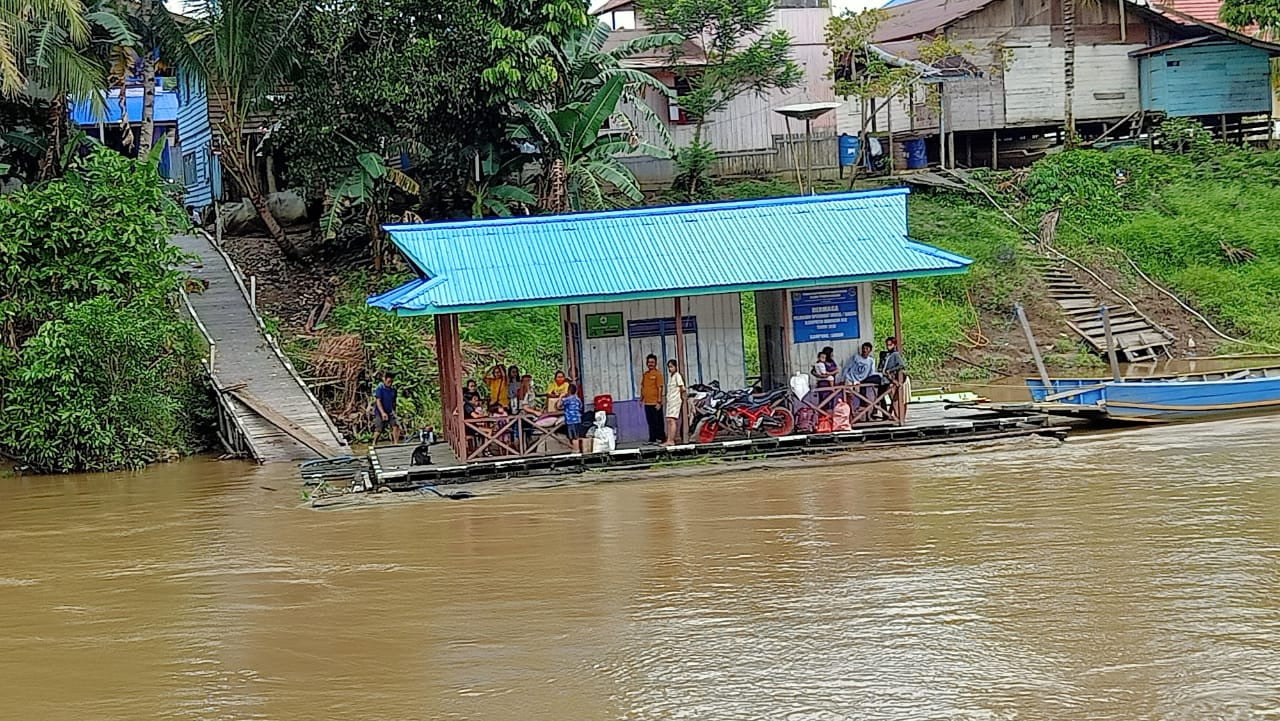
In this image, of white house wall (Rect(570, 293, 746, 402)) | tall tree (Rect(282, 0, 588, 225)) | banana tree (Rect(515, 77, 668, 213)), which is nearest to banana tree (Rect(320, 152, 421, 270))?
tall tree (Rect(282, 0, 588, 225))

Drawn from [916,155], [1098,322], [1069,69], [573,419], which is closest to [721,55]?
[916,155]

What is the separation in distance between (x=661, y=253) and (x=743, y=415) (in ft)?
7.24

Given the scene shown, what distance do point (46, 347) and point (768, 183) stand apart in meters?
16.8

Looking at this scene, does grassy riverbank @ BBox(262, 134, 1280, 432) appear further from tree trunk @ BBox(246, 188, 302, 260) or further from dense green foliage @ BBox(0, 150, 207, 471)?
dense green foliage @ BBox(0, 150, 207, 471)

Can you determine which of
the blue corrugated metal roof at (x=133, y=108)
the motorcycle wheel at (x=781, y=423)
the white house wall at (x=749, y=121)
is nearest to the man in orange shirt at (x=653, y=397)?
the motorcycle wheel at (x=781, y=423)

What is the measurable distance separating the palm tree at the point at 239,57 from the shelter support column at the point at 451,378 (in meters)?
9.66

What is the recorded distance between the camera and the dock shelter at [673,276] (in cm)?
1677

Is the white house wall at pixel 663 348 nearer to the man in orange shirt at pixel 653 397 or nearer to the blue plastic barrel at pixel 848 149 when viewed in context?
the man in orange shirt at pixel 653 397

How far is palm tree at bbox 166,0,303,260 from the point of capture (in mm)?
25297

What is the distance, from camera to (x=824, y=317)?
1766 centimetres

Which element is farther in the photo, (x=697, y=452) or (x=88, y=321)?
(x=88, y=321)

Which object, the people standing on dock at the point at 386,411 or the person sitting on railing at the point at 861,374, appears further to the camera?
the people standing on dock at the point at 386,411

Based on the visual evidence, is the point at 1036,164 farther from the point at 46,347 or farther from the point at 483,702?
the point at 483,702

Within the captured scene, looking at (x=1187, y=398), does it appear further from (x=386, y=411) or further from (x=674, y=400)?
(x=386, y=411)
